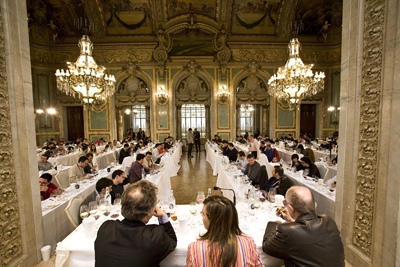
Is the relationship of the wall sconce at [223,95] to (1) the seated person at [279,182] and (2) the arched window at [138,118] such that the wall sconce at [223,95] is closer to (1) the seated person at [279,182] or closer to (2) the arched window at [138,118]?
(1) the seated person at [279,182]

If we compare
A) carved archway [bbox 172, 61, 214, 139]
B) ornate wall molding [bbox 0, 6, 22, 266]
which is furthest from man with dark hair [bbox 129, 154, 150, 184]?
carved archway [bbox 172, 61, 214, 139]

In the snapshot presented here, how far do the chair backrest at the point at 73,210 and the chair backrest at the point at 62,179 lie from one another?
218 centimetres

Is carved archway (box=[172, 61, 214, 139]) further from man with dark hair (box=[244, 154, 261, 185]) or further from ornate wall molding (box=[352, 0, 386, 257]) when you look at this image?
ornate wall molding (box=[352, 0, 386, 257])

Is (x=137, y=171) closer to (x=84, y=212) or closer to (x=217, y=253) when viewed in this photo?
(x=84, y=212)

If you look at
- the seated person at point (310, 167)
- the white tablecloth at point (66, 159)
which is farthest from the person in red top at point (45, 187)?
the seated person at point (310, 167)

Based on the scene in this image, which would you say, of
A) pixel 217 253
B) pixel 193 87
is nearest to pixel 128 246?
pixel 217 253

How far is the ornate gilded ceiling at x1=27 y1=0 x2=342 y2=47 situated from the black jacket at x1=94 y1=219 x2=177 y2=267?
13.3m

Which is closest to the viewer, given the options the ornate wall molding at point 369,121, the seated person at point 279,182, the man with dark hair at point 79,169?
the ornate wall molding at point 369,121

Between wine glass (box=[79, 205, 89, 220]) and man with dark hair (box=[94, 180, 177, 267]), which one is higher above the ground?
man with dark hair (box=[94, 180, 177, 267])

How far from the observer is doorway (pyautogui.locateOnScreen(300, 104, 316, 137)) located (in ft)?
48.0

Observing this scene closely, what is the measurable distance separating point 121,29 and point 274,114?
1201cm

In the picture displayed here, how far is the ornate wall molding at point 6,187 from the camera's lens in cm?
229

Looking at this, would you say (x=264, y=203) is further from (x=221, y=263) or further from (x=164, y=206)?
(x=221, y=263)

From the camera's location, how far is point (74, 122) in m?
14.2
